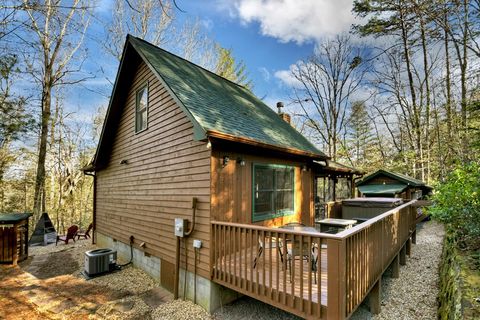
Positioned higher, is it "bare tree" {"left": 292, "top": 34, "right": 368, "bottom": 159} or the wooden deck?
"bare tree" {"left": 292, "top": 34, "right": 368, "bottom": 159}

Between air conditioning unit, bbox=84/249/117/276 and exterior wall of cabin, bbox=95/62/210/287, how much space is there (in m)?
0.82

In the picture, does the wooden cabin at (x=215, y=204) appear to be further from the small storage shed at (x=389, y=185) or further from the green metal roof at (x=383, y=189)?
the small storage shed at (x=389, y=185)

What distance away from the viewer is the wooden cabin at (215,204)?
3654mm

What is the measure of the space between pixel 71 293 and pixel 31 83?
12380mm

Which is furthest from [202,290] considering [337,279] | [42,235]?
[42,235]

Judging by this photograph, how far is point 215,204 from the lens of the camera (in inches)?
202

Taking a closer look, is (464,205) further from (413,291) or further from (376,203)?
(376,203)

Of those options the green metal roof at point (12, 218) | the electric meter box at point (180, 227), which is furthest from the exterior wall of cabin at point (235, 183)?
the green metal roof at point (12, 218)

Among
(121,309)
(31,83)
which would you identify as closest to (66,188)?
(31,83)

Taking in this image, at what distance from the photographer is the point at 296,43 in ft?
66.4

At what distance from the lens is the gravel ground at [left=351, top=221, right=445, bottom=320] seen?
4.62m

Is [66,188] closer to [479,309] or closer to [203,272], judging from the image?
[203,272]

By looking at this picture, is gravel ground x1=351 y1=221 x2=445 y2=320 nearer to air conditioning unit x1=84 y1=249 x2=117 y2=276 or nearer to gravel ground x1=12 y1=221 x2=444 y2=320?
→ gravel ground x1=12 y1=221 x2=444 y2=320

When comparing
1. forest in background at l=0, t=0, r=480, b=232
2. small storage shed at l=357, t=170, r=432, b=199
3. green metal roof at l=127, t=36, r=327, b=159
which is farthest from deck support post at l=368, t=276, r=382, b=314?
small storage shed at l=357, t=170, r=432, b=199
